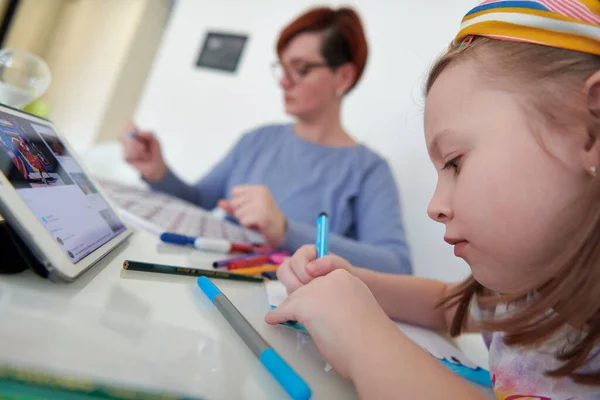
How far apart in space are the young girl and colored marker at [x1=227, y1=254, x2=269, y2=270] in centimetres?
15

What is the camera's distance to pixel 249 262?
1.41 feet

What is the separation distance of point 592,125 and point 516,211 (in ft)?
0.23

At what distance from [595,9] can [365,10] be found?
3.36 ft

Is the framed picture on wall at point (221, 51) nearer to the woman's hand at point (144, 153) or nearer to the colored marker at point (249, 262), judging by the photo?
the woman's hand at point (144, 153)

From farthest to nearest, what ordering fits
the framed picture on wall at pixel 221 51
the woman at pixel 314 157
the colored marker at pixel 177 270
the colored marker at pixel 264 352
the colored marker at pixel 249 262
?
the framed picture on wall at pixel 221 51 → the woman at pixel 314 157 → the colored marker at pixel 249 262 → the colored marker at pixel 177 270 → the colored marker at pixel 264 352

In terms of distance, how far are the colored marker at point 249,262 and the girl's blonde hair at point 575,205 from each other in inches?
10.4

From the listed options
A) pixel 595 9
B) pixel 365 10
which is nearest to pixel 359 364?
pixel 595 9

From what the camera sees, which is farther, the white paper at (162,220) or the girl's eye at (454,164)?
the white paper at (162,220)

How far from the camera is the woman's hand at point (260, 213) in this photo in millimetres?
513

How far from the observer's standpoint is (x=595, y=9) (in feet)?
0.74

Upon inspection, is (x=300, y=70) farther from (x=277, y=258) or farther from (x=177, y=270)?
(x=177, y=270)

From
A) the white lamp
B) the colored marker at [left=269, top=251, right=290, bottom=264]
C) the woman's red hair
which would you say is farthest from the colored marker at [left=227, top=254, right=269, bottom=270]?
the woman's red hair

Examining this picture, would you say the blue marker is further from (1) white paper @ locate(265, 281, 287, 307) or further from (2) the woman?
(2) the woman

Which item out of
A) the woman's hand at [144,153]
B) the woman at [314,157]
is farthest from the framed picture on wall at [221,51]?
the woman's hand at [144,153]
